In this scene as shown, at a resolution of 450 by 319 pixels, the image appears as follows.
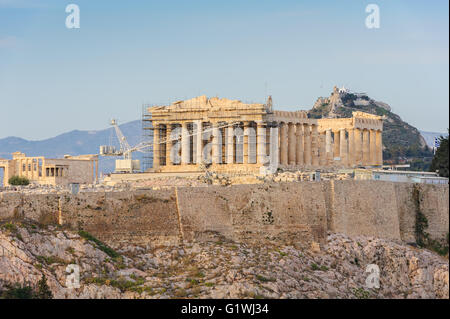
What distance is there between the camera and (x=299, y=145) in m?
90.7

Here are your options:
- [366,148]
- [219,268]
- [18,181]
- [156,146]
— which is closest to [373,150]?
[366,148]

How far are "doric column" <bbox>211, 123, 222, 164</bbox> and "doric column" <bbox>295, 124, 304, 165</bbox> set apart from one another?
263 inches

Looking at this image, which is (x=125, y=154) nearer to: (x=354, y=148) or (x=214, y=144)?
(x=214, y=144)

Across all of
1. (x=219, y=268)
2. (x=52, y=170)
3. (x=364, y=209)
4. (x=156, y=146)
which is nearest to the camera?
(x=219, y=268)

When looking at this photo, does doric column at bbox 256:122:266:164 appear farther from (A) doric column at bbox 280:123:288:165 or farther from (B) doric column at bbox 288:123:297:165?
(B) doric column at bbox 288:123:297:165

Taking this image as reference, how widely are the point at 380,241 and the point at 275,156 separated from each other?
21827mm

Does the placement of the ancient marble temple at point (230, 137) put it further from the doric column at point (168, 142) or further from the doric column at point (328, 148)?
the doric column at point (328, 148)

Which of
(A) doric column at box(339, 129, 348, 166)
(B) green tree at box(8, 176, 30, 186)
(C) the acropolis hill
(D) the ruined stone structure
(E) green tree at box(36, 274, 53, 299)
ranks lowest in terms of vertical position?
(E) green tree at box(36, 274, 53, 299)

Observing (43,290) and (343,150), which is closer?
(43,290)

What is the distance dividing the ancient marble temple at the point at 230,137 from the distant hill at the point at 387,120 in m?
41.0

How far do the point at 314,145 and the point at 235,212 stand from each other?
2943cm

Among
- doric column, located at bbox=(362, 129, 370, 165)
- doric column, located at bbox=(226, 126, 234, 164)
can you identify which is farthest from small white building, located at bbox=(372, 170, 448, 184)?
doric column, located at bbox=(362, 129, 370, 165)

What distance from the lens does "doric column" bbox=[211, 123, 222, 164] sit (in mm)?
87938

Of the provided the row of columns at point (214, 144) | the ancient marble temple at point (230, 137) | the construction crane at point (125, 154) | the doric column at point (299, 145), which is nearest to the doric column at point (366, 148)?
the ancient marble temple at point (230, 137)
